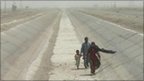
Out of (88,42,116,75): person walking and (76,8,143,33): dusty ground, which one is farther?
(76,8,143,33): dusty ground

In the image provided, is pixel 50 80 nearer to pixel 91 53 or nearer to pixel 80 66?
pixel 91 53

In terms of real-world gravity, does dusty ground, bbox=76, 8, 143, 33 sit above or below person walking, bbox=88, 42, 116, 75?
below

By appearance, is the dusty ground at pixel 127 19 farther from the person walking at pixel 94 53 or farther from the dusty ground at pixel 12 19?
the person walking at pixel 94 53

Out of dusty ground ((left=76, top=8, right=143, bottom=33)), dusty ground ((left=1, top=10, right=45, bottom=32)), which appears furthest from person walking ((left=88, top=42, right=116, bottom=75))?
dusty ground ((left=1, top=10, right=45, bottom=32))

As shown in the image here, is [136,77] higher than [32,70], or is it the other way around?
[136,77]

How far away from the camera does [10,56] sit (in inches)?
980

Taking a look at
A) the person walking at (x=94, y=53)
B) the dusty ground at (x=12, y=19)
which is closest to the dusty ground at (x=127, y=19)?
the dusty ground at (x=12, y=19)

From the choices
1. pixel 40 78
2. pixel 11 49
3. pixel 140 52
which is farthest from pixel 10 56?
pixel 140 52

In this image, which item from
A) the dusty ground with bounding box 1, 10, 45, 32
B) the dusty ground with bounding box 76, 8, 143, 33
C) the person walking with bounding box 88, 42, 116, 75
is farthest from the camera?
the dusty ground with bounding box 1, 10, 45, 32

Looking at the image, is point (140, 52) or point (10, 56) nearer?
point (140, 52)

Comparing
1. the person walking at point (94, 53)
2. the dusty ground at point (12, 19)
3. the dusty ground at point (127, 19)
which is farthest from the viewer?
the dusty ground at point (12, 19)

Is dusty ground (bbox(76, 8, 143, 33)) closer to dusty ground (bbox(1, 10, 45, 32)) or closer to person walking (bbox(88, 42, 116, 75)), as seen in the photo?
dusty ground (bbox(1, 10, 45, 32))

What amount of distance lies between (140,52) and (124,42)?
5.66 meters

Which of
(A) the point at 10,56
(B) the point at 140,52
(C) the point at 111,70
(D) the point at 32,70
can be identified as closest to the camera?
(B) the point at 140,52
